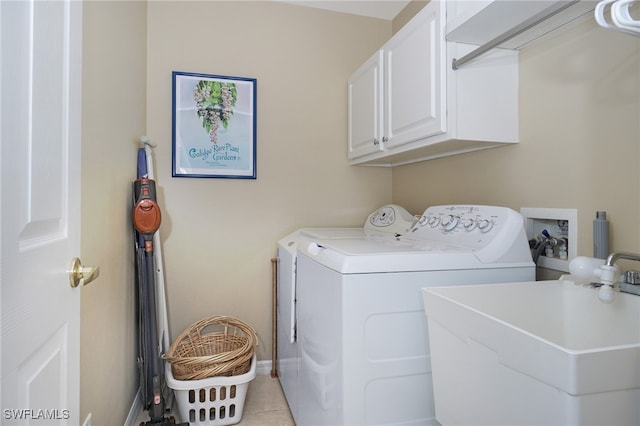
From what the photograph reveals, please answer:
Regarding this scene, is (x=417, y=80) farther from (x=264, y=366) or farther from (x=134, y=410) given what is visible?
(x=134, y=410)

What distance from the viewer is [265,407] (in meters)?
2.07

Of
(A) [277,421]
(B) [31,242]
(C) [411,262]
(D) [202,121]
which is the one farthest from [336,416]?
(D) [202,121]

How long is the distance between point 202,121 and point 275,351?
5.27 ft

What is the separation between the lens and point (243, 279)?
2.48 m

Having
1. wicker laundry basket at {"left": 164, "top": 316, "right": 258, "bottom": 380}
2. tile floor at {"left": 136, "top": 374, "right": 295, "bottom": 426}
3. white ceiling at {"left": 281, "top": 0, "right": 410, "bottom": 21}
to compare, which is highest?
white ceiling at {"left": 281, "top": 0, "right": 410, "bottom": 21}

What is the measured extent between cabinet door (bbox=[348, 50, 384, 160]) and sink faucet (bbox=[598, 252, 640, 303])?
4.21 feet

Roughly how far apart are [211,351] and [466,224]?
5.34 ft

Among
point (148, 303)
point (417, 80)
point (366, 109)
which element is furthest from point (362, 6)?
point (148, 303)

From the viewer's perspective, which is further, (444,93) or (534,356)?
(444,93)

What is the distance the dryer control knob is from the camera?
1.60 meters

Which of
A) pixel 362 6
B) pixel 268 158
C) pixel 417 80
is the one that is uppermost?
pixel 362 6

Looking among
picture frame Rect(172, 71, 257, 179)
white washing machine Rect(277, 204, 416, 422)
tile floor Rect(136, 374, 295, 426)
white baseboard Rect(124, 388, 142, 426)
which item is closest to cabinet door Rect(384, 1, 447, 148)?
white washing machine Rect(277, 204, 416, 422)

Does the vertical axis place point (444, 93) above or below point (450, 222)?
above

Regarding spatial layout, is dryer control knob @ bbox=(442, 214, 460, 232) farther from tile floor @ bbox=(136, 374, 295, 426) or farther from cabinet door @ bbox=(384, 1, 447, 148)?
tile floor @ bbox=(136, 374, 295, 426)
